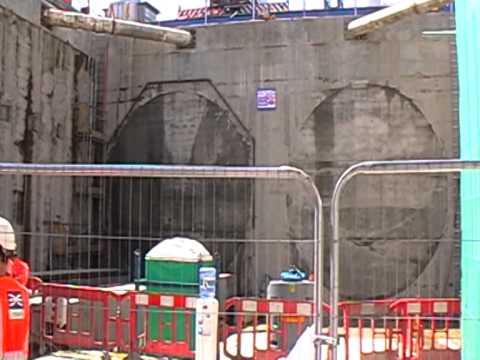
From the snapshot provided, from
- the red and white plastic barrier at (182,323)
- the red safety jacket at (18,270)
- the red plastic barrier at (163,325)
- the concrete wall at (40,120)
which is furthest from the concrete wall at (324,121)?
the red safety jacket at (18,270)

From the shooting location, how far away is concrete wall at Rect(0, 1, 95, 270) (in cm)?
1265

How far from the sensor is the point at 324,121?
46.5 feet

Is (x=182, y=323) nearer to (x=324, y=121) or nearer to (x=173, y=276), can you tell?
(x=173, y=276)

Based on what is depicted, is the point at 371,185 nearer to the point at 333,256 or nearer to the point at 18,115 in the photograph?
the point at 18,115

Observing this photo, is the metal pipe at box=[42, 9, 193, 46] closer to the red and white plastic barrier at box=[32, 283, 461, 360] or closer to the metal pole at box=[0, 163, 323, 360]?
the red and white plastic barrier at box=[32, 283, 461, 360]

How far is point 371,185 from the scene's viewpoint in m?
13.6

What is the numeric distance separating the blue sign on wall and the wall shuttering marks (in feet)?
23.7

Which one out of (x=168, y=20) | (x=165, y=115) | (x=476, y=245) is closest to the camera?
(x=476, y=245)

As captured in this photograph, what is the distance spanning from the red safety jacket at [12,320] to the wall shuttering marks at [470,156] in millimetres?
4138

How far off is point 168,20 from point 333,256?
14.8 metres

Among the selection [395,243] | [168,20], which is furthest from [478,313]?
[168,20]

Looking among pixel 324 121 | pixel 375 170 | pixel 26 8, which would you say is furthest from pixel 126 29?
pixel 375 170

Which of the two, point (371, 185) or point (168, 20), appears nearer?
point (371, 185)

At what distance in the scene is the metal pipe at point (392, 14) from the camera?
42.2ft
